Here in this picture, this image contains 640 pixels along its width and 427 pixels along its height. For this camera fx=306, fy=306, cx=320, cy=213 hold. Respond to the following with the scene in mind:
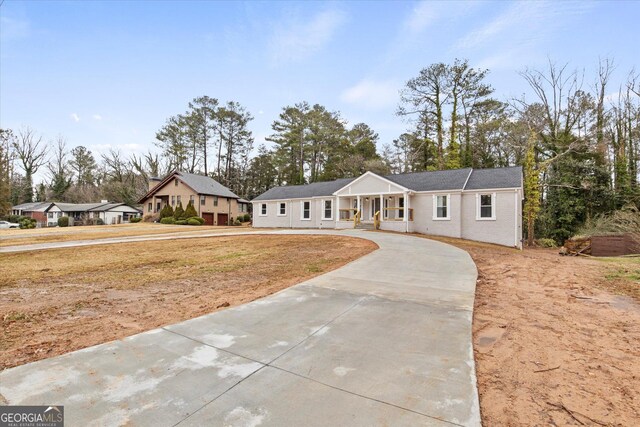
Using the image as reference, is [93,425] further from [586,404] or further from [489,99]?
[489,99]

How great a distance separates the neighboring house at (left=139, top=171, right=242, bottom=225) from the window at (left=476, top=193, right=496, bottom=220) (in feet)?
90.2

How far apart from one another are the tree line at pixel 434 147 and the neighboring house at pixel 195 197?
9.65 metres

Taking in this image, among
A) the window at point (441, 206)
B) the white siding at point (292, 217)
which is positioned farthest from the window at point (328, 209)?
the window at point (441, 206)

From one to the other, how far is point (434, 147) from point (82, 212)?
47264 mm

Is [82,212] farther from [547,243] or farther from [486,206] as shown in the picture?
[547,243]

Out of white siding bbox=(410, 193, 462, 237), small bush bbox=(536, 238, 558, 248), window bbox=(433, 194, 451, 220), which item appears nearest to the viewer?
white siding bbox=(410, 193, 462, 237)

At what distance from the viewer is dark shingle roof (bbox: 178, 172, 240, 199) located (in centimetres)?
3419

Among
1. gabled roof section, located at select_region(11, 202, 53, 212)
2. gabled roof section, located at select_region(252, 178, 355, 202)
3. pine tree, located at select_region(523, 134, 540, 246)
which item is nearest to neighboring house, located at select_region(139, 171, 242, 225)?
gabled roof section, located at select_region(252, 178, 355, 202)

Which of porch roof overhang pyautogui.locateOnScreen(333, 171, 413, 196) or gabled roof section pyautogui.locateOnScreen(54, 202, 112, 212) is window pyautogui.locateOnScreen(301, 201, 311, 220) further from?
gabled roof section pyautogui.locateOnScreen(54, 202, 112, 212)

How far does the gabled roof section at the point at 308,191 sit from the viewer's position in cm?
2482

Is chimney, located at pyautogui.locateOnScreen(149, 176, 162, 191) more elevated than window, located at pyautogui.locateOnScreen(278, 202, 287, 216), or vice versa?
chimney, located at pyautogui.locateOnScreen(149, 176, 162, 191)

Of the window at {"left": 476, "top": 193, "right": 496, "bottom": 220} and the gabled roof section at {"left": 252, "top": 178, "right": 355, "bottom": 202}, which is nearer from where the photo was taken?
the window at {"left": 476, "top": 193, "right": 496, "bottom": 220}

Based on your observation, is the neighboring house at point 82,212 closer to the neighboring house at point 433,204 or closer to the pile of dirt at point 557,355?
the neighboring house at point 433,204

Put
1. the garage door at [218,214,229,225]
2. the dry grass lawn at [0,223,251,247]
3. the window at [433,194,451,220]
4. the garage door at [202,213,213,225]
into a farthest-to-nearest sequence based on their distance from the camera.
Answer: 1. the garage door at [218,214,229,225]
2. the garage door at [202,213,213,225]
3. the window at [433,194,451,220]
4. the dry grass lawn at [0,223,251,247]
